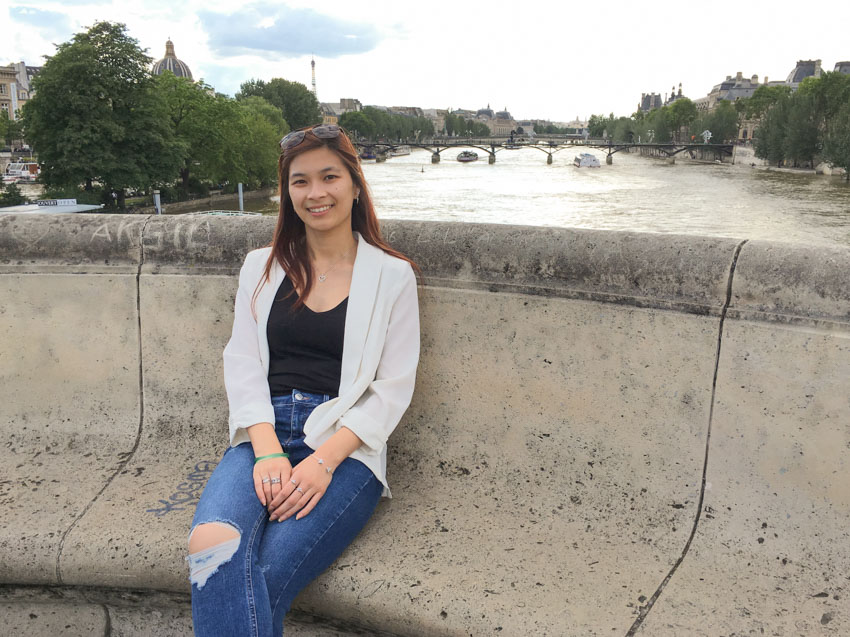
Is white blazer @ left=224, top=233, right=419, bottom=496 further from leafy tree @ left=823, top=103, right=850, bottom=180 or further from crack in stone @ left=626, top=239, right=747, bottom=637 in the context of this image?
leafy tree @ left=823, top=103, right=850, bottom=180

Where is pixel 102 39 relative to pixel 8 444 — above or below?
above

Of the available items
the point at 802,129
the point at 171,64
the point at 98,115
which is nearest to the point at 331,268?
the point at 98,115

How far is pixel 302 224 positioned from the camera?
6.44ft

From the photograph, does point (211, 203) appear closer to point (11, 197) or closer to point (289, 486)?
point (11, 197)

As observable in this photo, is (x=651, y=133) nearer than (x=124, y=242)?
No

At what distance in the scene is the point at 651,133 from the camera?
108 meters

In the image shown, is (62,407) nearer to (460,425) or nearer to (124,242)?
(124,242)

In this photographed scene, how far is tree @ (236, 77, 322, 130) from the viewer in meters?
71.2

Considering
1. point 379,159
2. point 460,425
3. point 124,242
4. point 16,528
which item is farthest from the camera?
point 379,159

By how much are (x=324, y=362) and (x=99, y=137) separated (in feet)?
99.0

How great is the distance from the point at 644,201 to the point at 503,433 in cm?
4299

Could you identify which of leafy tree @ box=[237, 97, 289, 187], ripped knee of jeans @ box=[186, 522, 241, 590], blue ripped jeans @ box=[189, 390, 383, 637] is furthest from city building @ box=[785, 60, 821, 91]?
ripped knee of jeans @ box=[186, 522, 241, 590]

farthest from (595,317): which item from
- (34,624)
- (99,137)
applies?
(99,137)

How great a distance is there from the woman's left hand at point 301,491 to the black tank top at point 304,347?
22 cm
